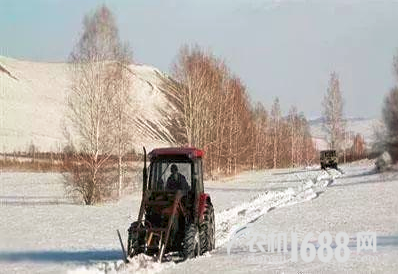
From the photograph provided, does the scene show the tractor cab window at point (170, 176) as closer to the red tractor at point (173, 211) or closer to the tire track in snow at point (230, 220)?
the red tractor at point (173, 211)

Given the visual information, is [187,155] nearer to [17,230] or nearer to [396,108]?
[17,230]

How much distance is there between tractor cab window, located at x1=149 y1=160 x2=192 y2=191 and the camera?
47.5 ft

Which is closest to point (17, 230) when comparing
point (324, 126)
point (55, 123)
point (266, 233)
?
point (266, 233)

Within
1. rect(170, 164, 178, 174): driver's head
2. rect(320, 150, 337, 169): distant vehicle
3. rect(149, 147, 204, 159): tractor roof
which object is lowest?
rect(170, 164, 178, 174): driver's head

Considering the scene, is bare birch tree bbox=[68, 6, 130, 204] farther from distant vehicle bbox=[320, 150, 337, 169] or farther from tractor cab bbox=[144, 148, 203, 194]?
distant vehicle bbox=[320, 150, 337, 169]

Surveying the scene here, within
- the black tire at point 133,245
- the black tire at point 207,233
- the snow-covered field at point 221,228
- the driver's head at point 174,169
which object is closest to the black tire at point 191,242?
the snow-covered field at point 221,228

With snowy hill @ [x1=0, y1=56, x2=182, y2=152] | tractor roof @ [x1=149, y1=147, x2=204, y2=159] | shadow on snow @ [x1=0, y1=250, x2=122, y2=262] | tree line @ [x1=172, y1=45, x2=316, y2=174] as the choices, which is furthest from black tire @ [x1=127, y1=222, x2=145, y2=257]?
snowy hill @ [x1=0, y1=56, x2=182, y2=152]

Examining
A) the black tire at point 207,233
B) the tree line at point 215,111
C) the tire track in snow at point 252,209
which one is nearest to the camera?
the black tire at point 207,233

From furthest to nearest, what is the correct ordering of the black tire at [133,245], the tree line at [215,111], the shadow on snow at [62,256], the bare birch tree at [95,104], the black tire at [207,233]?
the tree line at [215,111], the bare birch tree at [95,104], the black tire at [207,233], the shadow on snow at [62,256], the black tire at [133,245]

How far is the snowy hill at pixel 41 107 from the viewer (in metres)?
125

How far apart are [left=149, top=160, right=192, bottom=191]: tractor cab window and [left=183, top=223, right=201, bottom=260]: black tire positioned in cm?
124

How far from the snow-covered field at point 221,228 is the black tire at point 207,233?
0.30 meters

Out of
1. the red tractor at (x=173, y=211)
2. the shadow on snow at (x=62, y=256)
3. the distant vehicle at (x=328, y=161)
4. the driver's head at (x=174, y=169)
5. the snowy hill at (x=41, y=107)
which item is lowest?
the shadow on snow at (x=62, y=256)

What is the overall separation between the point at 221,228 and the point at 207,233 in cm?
518
